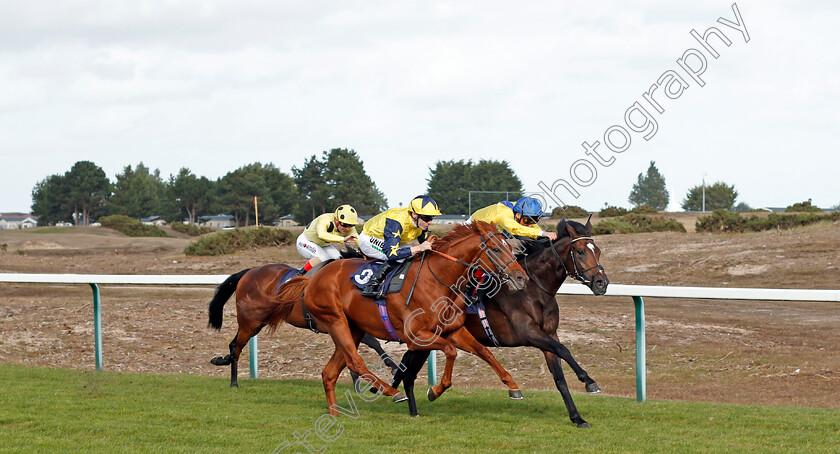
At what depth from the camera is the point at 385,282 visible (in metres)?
6.36

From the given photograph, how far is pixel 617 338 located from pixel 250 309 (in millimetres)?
5754

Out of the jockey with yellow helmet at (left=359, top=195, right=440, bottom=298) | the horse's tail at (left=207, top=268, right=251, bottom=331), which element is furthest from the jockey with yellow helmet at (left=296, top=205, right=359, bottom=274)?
the horse's tail at (left=207, top=268, right=251, bottom=331)

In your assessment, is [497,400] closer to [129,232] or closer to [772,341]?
[772,341]

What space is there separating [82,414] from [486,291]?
10.5 ft

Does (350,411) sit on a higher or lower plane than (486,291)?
lower

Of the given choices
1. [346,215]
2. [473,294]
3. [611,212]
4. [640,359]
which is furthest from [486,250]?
[611,212]

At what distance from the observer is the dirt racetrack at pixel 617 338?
9383mm

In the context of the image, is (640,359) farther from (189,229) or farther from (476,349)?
(189,229)

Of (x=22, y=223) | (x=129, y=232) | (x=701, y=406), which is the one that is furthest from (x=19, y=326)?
(x=22, y=223)

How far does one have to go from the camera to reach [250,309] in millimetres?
7906

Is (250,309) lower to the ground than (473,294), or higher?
lower

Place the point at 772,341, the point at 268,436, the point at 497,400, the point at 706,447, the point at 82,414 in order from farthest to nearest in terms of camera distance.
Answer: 1. the point at 772,341
2. the point at 497,400
3. the point at 82,414
4. the point at 268,436
5. the point at 706,447

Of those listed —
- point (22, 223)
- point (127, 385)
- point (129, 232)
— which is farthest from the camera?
point (22, 223)

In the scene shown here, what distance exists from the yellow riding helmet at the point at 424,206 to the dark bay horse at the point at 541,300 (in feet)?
2.77
